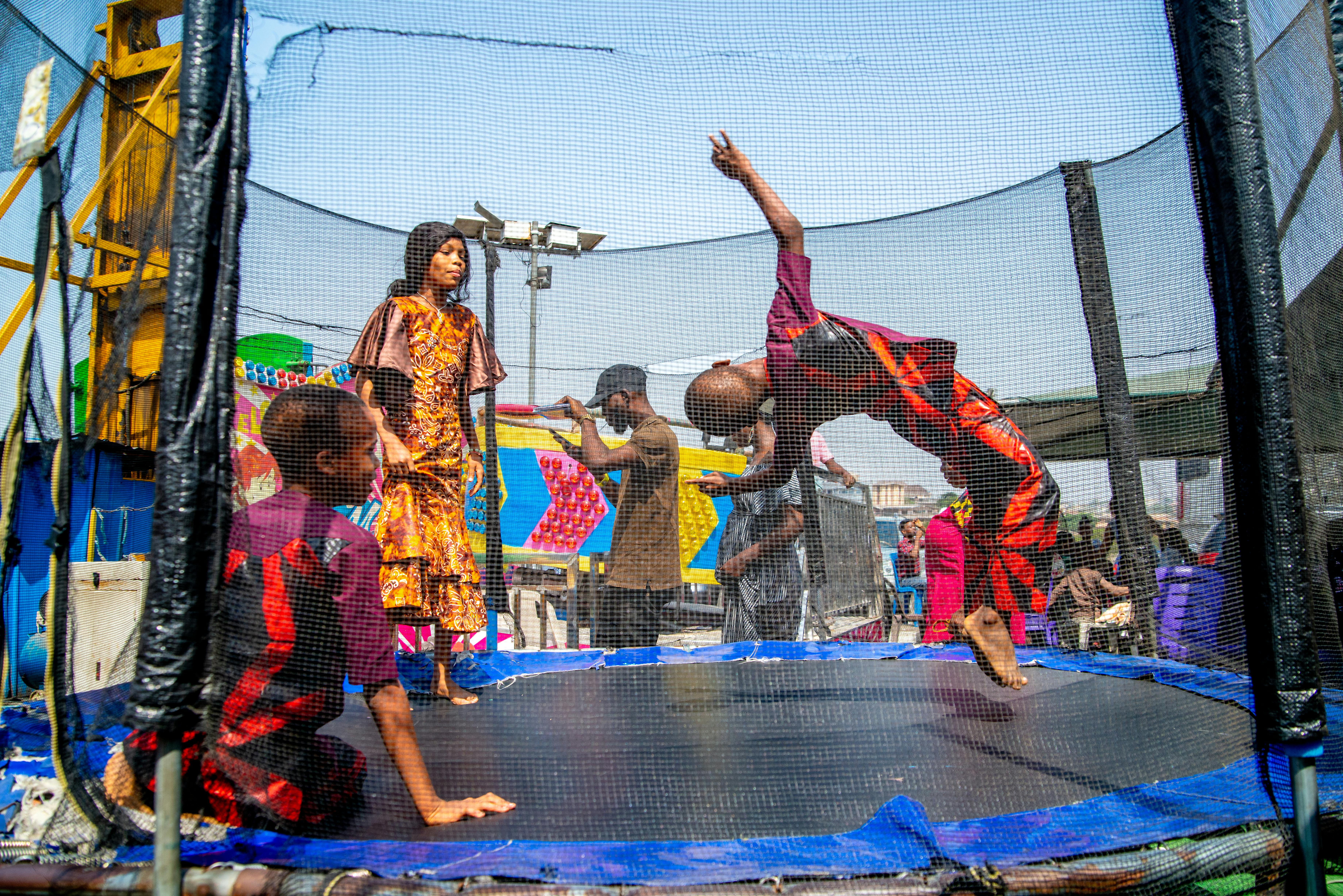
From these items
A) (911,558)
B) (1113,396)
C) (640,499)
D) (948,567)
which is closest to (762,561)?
(640,499)

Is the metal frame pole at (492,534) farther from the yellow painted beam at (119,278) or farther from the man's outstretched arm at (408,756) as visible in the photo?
the man's outstretched arm at (408,756)

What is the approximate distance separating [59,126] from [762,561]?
272 cm

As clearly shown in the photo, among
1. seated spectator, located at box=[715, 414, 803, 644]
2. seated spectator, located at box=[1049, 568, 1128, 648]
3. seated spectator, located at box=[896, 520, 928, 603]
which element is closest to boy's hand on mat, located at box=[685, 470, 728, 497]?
seated spectator, located at box=[715, 414, 803, 644]

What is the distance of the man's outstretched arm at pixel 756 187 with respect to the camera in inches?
75.2

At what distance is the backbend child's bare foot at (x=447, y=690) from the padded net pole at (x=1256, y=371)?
1935 mm

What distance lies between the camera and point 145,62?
1589mm

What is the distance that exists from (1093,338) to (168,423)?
6.93 ft

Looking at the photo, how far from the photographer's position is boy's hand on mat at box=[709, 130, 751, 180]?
6.24 ft

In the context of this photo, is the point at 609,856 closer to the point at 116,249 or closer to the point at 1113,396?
the point at 116,249

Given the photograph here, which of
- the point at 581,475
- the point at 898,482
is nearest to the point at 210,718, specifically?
the point at 898,482

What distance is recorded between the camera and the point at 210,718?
48.2 inches

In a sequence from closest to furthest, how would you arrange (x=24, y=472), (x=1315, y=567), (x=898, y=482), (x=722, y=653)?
(x=24, y=472)
(x=1315, y=567)
(x=898, y=482)
(x=722, y=653)

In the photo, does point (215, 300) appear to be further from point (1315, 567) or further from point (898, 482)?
point (1315, 567)

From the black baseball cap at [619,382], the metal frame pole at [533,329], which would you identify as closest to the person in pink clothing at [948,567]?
the black baseball cap at [619,382]
